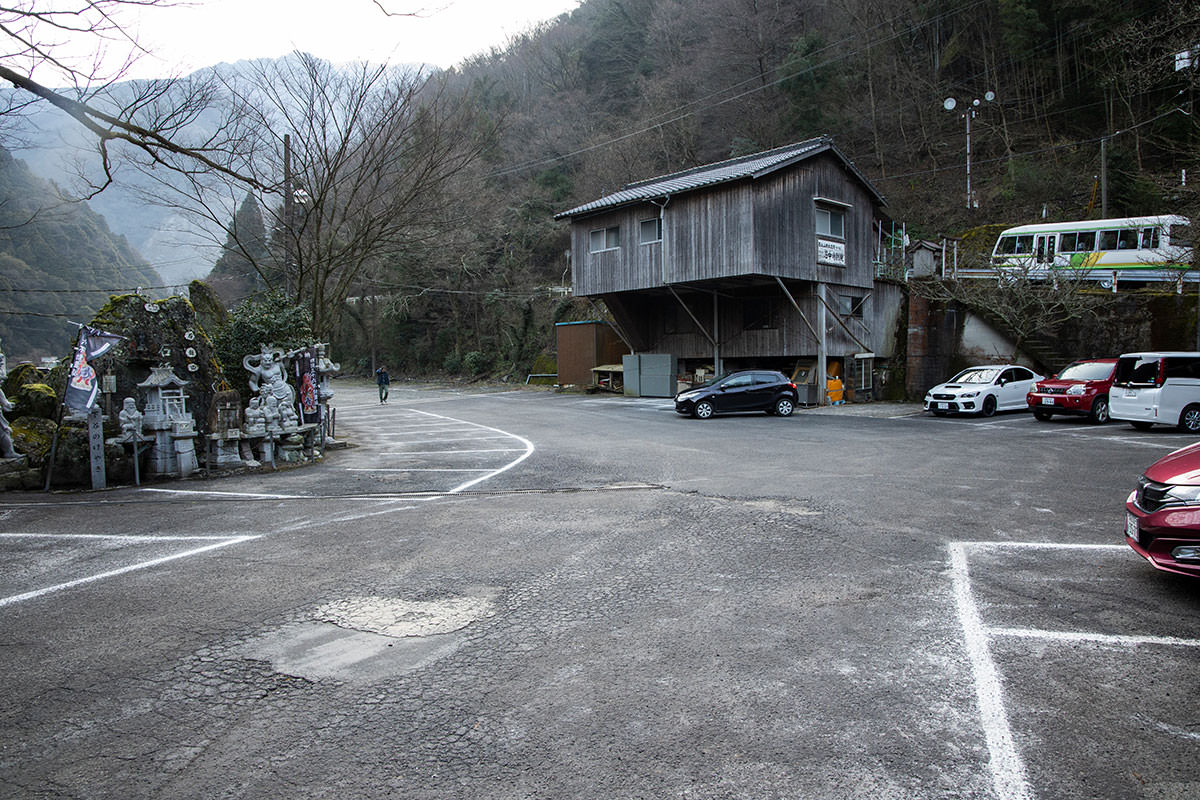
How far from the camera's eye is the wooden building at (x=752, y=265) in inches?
928

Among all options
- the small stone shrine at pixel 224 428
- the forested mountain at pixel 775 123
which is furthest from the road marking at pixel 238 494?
the forested mountain at pixel 775 123

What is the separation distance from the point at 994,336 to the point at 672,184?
13.1m

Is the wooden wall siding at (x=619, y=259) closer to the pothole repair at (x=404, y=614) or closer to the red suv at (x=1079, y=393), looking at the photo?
the red suv at (x=1079, y=393)

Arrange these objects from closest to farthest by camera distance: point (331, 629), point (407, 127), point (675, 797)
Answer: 1. point (675, 797)
2. point (331, 629)
3. point (407, 127)

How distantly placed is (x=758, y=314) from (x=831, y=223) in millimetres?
4311

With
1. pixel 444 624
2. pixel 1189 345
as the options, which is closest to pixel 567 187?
pixel 1189 345

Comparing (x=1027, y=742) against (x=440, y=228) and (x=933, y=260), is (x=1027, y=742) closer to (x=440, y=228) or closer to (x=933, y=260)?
(x=440, y=228)

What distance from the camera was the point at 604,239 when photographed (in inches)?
1103

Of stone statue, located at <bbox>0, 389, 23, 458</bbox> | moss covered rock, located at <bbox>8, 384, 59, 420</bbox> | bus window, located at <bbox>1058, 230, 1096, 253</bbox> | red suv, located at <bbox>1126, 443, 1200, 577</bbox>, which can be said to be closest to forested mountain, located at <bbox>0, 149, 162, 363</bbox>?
moss covered rock, located at <bbox>8, 384, 59, 420</bbox>

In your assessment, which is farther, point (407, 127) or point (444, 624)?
point (407, 127)

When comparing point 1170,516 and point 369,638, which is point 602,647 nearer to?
point 369,638

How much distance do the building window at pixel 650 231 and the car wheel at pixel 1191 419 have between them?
16427mm

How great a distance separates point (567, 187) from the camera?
4388 centimetres

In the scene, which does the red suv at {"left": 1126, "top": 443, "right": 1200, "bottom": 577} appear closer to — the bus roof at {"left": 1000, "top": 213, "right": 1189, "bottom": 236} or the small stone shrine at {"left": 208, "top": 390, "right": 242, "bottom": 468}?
the small stone shrine at {"left": 208, "top": 390, "right": 242, "bottom": 468}
